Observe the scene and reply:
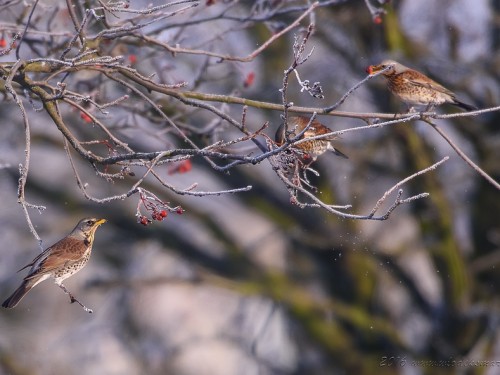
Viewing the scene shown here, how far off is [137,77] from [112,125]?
44.3 inches

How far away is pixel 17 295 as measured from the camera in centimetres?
348

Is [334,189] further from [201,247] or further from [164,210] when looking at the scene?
[164,210]

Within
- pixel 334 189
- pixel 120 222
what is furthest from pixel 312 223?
pixel 120 222

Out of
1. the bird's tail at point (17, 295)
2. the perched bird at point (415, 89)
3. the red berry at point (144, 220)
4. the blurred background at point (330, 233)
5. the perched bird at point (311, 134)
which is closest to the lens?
the red berry at point (144, 220)

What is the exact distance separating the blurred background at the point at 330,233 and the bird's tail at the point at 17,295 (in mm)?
3764

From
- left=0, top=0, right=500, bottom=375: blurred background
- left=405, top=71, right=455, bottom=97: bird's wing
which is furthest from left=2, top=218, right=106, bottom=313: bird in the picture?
left=0, top=0, right=500, bottom=375: blurred background

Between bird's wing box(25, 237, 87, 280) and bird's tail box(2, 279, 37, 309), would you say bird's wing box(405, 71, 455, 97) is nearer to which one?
bird's wing box(25, 237, 87, 280)

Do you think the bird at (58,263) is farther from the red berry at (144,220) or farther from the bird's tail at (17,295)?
the red berry at (144,220)

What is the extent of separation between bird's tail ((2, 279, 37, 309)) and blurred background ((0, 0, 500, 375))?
3.76 meters

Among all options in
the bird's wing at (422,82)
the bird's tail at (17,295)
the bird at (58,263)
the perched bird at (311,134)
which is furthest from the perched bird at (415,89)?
the bird's tail at (17,295)

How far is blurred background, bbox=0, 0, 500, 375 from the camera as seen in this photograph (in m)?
8.23

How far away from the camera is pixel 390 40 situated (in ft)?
26.6

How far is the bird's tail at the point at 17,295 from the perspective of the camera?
3.37 meters

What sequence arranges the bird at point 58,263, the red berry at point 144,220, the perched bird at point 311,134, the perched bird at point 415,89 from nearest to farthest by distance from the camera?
the red berry at point 144,220
the bird at point 58,263
the perched bird at point 311,134
the perched bird at point 415,89
